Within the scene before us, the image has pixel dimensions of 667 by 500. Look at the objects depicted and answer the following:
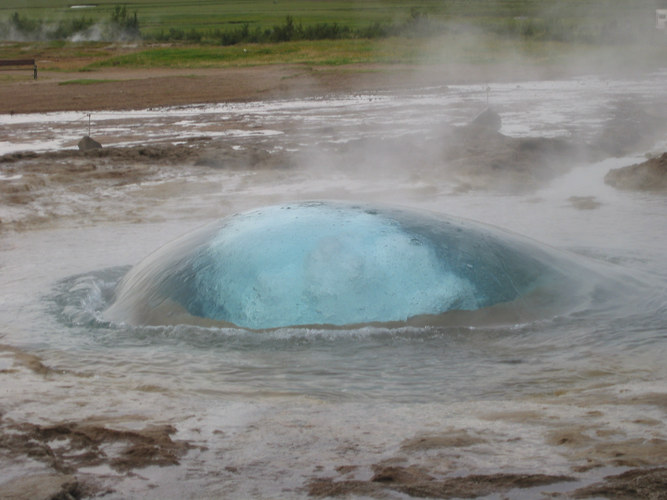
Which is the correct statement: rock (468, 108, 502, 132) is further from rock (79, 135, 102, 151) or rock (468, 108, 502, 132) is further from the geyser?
the geyser

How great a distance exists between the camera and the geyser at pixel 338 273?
4543 mm

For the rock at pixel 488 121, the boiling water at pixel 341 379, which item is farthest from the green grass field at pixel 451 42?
the boiling water at pixel 341 379

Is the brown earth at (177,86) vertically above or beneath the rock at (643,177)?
above

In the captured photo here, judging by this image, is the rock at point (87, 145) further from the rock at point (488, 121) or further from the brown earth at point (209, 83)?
the brown earth at point (209, 83)

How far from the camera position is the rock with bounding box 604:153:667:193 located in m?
9.42

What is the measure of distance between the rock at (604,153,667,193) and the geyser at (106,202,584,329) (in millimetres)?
4903

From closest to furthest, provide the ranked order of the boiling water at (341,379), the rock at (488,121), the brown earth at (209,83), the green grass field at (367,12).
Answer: the boiling water at (341,379) < the rock at (488,121) < the brown earth at (209,83) < the green grass field at (367,12)

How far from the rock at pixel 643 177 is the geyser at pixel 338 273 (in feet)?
16.1

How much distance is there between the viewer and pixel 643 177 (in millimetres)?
9609

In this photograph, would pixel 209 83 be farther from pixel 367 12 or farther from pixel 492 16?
pixel 367 12

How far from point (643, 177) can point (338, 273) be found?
6068mm

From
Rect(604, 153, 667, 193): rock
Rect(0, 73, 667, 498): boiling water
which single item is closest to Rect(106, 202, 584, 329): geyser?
Rect(0, 73, 667, 498): boiling water

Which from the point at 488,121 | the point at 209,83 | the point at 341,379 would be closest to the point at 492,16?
the point at 209,83

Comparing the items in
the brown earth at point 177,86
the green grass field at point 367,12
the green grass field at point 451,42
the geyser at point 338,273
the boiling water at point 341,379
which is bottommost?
Result: the boiling water at point 341,379
